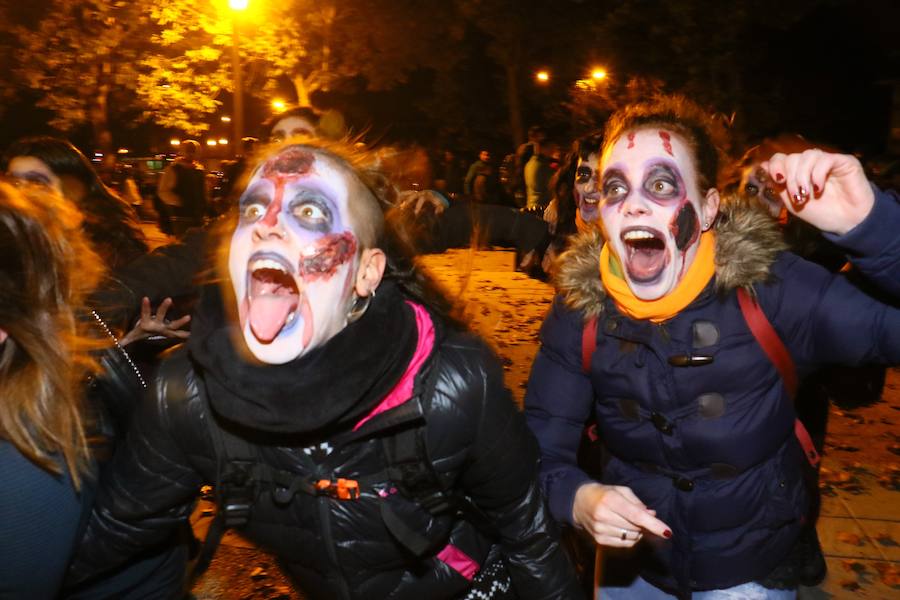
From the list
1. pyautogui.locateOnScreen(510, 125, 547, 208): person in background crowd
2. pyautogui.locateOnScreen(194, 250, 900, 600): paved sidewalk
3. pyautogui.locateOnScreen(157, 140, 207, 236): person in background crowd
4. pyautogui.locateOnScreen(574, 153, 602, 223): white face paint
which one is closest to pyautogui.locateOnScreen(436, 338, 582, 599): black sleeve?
pyautogui.locateOnScreen(194, 250, 900, 600): paved sidewalk

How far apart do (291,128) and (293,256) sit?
2.16 meters

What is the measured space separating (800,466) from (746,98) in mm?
19425

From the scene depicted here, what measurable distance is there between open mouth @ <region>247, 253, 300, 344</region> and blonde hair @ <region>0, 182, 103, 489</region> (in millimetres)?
507

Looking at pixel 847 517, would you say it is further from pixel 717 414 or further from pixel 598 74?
pixel 598 74

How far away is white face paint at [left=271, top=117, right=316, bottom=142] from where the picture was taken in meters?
3.96

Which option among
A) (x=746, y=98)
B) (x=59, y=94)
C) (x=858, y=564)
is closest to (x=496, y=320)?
(x=858, y=564)

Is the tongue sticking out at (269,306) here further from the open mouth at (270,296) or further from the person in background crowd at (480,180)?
the person in background crowd at (480,180)

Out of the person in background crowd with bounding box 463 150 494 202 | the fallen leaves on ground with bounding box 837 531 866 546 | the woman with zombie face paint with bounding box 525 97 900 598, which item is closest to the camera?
the woman with zombie face paint with bounding box 525 97 900 598

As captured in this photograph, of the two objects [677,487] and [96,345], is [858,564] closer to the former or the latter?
[677,487]

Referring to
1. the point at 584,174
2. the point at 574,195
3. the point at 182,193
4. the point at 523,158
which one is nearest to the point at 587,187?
the point at 584,174

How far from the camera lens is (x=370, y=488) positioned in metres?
1.95

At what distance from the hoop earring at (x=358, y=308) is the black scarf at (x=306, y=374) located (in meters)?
0.05

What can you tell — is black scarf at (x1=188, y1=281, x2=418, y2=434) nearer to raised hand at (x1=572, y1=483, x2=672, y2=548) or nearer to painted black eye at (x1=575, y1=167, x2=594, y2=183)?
raised hand at (x1=572, y1=483, x2=672, y2=548)

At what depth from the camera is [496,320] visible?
29.6 feet
